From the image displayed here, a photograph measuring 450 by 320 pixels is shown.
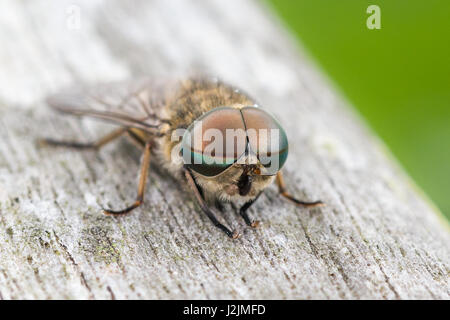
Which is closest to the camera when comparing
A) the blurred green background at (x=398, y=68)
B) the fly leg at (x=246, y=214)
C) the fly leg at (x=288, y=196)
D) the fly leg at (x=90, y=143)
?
the fly leg at (x=246, y=214)

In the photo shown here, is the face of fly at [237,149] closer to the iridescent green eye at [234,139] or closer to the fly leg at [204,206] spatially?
the iridescent green eye at [234,139]

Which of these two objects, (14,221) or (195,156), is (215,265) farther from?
(14,221)

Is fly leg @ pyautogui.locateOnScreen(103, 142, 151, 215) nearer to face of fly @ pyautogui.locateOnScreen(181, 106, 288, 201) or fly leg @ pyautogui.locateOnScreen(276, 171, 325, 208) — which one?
face of fly @ pyautogui.locateOnScreen(181, 106, 288, 201)

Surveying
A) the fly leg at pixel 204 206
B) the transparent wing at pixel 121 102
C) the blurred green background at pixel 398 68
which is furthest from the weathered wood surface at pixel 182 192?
the blurred green background at pixel 398 68

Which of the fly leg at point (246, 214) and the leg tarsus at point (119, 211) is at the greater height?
the leg tarsus at point (119, 211)

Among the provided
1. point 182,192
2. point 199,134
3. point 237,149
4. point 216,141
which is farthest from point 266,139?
point 182,192
